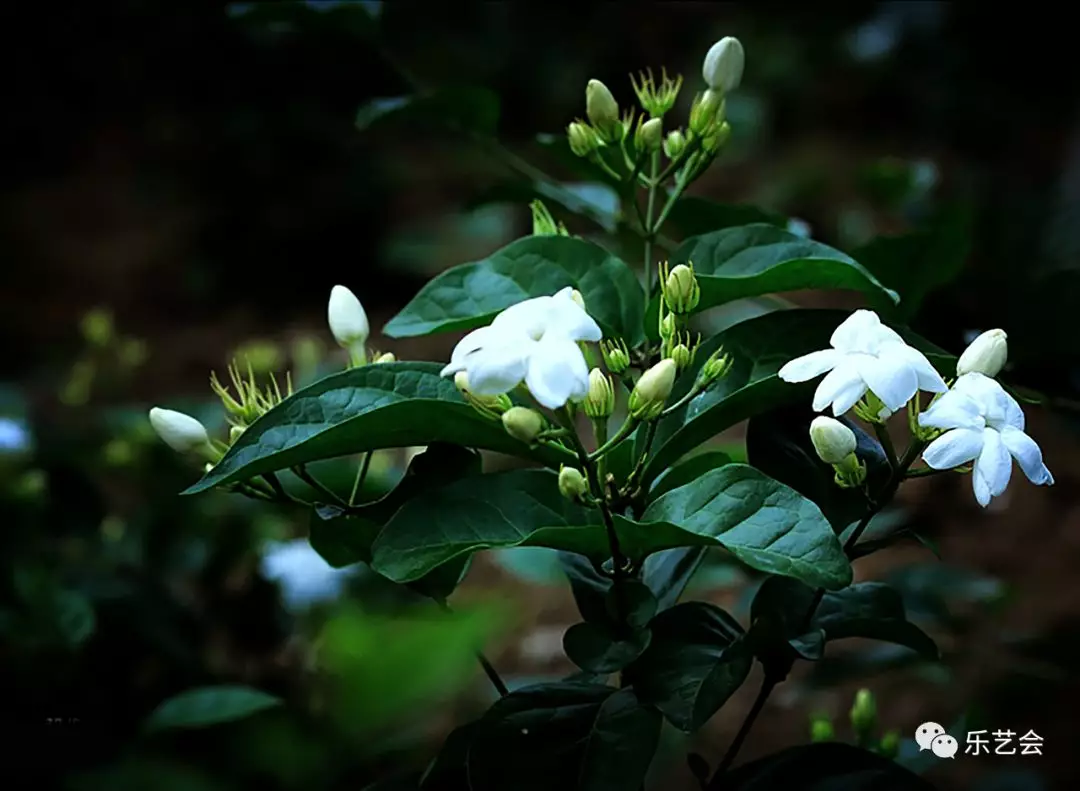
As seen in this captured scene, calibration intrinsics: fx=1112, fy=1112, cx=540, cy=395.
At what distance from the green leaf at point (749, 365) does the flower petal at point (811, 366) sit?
0.16 ft

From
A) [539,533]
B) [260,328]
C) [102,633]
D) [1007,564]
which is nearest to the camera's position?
[539,533]

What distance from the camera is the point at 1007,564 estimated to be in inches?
61.1

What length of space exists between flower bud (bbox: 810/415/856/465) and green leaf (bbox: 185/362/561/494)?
12 cm

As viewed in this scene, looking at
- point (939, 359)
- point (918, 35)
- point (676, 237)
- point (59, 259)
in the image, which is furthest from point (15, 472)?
point (918, 35)

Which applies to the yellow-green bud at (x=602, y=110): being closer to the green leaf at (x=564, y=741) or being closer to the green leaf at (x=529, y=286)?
the green leaf at (x=529, y=286)

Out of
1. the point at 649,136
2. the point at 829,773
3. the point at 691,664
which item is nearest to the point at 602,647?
the point at 691,664

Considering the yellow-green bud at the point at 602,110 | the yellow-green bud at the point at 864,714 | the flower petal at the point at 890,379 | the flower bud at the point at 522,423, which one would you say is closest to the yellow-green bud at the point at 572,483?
the flower bud at the point at 522,423

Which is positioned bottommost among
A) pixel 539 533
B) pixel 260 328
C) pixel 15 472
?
pixel 260 328

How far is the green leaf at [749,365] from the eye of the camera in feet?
1.69

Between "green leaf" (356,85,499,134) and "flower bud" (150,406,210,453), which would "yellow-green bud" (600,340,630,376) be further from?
"green leaf" (356,85,499,134)

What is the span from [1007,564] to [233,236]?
168 cm

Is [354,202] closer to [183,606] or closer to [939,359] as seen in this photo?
[183,606]

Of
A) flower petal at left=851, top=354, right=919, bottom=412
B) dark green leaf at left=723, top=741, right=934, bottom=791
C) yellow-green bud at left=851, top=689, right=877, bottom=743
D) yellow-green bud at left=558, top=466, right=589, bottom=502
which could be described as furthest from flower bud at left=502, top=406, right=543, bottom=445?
yellow-green bud at left=851, top=689, right=877, bottom=743

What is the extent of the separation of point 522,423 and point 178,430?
0.19 meters
